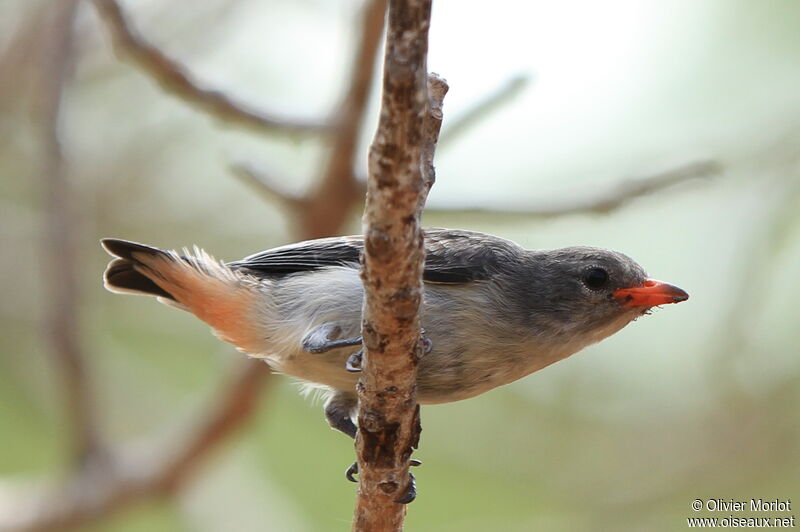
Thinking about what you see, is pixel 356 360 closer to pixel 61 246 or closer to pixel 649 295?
pixel 649 295

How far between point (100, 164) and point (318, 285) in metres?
4.72

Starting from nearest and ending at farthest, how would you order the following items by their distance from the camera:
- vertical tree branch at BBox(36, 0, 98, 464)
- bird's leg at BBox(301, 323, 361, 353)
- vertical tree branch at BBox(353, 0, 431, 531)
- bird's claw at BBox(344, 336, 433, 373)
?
vertical tree branch at BBox(353, 0, 431, 531) → bird's claw at BBox(344, 336, 433, 373) → bird's leg at BBox(301, 323, 361, 353) → vertical tree branch at BBox(36, 0, 98, 464)

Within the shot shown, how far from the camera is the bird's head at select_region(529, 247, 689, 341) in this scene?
3.86 meters

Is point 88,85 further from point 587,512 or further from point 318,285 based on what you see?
point 587,512

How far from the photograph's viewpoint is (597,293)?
3934mm

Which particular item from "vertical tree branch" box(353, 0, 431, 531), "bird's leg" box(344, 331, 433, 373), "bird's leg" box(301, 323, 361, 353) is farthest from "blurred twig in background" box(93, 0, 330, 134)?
"vertical tree branch" box(353, 0, 431, 531)

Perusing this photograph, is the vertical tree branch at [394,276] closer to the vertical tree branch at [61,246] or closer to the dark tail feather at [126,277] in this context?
the dark tail feather at [126,277]

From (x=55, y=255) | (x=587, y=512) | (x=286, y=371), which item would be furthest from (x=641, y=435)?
(x=55, y=255)

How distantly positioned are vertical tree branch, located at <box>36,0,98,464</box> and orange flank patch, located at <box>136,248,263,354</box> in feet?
5.01

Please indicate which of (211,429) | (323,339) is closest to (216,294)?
(323,339)

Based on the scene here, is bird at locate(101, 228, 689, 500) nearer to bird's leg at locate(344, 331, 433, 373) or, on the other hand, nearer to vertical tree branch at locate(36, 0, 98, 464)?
bird's leg at locate(344, 331, 433, 373)

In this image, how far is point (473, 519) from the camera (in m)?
6.53

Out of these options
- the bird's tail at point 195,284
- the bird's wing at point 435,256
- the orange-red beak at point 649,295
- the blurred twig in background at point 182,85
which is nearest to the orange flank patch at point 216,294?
the bird's tail at point 195,284

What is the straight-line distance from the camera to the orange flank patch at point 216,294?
4082 mm
